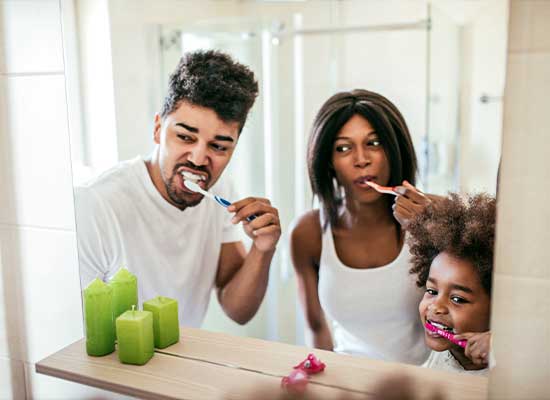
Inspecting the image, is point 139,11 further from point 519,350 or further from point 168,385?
point 519,350

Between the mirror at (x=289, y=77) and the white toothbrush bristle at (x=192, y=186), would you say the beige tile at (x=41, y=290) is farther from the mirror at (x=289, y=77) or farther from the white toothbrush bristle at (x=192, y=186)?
the white toothbrush bristle at (x=192, y=186)

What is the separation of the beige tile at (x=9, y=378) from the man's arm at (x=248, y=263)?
1.85 ft

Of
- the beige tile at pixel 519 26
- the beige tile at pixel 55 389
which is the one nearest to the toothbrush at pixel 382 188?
the beige tile at pixel 519 26

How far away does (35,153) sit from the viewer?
124 centimetres

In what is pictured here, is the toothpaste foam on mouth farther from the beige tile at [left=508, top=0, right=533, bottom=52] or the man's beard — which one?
the beige tile at [left=508, top=0, right=533, bottom=52]

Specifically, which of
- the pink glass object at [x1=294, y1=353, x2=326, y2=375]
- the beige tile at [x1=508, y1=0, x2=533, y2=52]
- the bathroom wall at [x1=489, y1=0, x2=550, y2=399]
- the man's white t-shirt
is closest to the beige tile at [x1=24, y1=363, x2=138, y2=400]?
the man's white t-shirt

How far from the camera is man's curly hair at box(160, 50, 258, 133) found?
1.04m

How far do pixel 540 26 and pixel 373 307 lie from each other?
0.52 metres

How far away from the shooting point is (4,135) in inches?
49.5

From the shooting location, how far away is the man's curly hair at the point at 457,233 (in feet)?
2.99

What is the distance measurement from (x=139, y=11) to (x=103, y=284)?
54 centimetres

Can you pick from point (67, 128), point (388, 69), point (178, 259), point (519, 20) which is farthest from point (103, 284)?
point (519, 20)

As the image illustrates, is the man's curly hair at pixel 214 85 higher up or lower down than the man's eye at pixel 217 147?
higher up

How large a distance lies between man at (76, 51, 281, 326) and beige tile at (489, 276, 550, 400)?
1.34 feet
